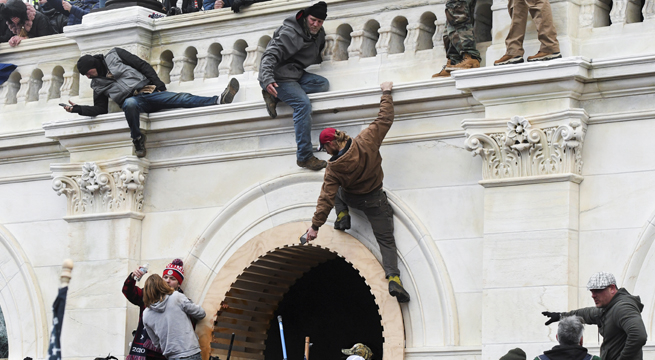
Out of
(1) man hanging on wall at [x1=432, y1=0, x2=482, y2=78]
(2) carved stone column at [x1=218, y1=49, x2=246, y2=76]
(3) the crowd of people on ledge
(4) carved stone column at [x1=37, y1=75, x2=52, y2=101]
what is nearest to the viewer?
(1) man hanging on wall at [x1=432, y1=0, x2=482, y2=78]

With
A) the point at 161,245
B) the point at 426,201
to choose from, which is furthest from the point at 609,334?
the point at 161,245

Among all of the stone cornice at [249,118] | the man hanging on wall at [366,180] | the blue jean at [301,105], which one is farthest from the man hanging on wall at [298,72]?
the man hanging on wall at [366,180]

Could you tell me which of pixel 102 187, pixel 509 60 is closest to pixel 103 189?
pixel 102 187

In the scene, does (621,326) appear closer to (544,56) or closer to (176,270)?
(544,56)

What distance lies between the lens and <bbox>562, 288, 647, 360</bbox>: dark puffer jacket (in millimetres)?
10117

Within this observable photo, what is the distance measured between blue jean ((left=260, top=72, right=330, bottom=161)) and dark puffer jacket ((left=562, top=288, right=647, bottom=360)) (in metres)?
3.65

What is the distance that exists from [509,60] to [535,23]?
39 centimetres

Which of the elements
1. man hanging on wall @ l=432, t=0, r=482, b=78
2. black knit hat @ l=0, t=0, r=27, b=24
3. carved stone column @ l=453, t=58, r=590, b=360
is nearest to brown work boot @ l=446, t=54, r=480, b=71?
man hanging on wall @ l=432, t=0, r=482, b=78

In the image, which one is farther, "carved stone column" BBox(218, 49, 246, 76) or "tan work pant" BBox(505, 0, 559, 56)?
"carved stone column" BBox(218, 49, 246, 76)

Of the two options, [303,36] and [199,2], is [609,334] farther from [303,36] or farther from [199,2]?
[199,2]

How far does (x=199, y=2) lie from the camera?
16250 mm

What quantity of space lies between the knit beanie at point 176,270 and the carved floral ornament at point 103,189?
30.6 inches

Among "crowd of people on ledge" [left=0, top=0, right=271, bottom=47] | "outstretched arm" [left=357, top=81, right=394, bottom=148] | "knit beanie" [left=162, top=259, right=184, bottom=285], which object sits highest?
"crowd of people on ledge" [left=0, top=0, right=271, bottom=47]

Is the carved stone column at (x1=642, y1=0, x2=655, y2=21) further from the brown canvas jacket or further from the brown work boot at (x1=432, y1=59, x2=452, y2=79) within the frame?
the brown canvas jacket
